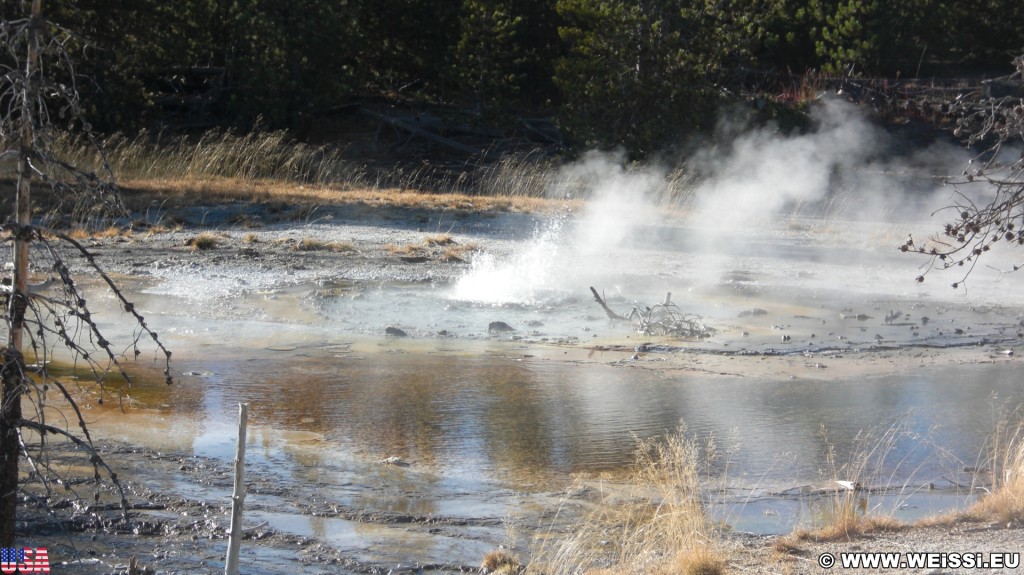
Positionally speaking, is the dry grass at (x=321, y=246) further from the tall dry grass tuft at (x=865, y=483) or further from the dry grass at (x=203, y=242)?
the tall dry grass tuft at (x=865, y=483)

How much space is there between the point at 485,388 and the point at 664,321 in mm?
2544

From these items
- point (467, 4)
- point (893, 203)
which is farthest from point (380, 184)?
point (893, 203)

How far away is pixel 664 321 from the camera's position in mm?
9945

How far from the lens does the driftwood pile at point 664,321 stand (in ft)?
32.1

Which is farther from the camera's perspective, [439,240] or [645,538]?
[439,240]

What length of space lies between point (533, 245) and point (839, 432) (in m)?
7.24

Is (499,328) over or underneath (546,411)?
underneath

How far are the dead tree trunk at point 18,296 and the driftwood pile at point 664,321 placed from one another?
6415 mm

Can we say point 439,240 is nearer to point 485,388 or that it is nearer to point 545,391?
point 485,388

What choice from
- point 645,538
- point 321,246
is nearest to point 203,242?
point 321,246

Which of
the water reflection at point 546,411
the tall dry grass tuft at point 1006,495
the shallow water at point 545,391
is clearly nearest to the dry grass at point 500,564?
the shallow water at point 545,391

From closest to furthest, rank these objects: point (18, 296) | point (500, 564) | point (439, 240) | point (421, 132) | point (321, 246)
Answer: point (18, 296), point (500, 564), point (321, 246), point (439, 240), point (421, 132)

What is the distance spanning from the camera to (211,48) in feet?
75.7

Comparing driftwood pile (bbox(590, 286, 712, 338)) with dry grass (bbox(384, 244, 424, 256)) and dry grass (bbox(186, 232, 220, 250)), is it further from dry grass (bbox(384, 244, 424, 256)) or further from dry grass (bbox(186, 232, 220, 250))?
dry grass (bbox(186, 232, 220, 250))
